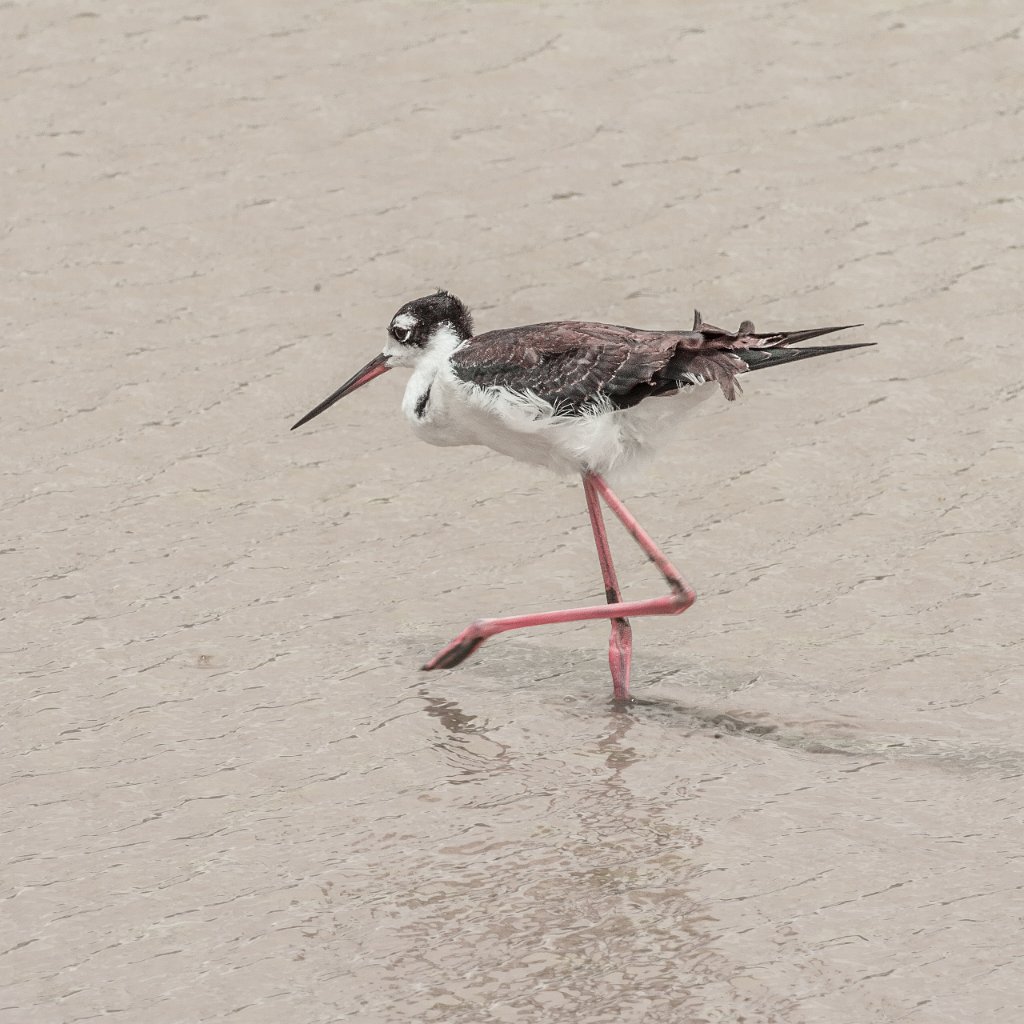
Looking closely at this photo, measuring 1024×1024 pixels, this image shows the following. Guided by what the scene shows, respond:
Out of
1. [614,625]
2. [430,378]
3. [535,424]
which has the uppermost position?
[430,378]

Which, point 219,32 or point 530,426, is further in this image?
point 219,32

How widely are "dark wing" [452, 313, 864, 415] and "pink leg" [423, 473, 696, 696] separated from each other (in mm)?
550

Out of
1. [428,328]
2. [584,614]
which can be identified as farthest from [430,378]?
[584,614]

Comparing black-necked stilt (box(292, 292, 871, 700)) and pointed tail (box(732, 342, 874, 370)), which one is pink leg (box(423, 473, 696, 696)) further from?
pointed tail (box(732, 342, 874, 370))

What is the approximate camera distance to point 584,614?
6.85 m

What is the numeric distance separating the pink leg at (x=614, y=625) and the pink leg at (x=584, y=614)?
0.21 ft

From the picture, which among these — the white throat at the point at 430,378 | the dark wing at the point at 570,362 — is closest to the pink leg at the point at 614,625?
the dark wing at the point at 570,362

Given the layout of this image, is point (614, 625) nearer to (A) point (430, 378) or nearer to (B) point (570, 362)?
(B) point (570, 362)

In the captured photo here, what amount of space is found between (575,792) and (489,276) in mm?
4045

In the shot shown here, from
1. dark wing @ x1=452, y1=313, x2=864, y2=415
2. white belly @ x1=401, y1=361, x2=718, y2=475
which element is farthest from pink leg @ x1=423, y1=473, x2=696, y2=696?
dark wing @ x1=452, y1=313, x2=864, y2=415

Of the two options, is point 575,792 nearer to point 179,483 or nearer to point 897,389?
point 179,483

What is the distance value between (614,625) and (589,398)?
2.61 feet

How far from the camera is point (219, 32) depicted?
37.7ft

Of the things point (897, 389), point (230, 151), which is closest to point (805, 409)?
point (897, 389)
